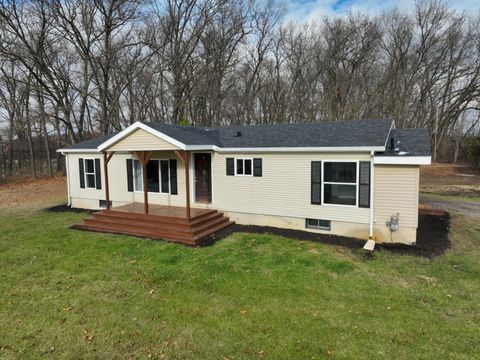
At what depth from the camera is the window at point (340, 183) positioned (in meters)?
8.74

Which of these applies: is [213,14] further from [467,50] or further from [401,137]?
[467,50]

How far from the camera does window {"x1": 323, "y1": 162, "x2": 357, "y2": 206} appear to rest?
8.74 metres

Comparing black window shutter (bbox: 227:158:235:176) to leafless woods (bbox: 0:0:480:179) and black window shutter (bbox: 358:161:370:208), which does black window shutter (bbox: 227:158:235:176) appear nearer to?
black window shutter (bbox: 358:161:370:208)

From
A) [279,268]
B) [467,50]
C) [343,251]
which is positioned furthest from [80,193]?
[467,50]

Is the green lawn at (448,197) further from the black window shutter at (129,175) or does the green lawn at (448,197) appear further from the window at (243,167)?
the black window shutter at (129,175)

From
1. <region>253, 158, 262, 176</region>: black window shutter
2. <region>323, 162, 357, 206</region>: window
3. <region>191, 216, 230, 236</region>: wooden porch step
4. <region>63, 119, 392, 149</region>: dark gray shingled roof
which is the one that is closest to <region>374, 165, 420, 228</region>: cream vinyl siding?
<region>323, 162, 357, 206</region>: window

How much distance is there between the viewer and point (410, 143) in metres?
8.84

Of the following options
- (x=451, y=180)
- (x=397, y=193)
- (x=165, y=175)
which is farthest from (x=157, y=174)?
(x=451, y=180)

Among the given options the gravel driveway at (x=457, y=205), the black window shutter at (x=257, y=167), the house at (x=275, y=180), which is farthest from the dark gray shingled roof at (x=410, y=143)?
the gravel driveway at (x=457, y=205)

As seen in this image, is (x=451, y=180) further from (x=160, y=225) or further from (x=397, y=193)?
(x=160, y=225)

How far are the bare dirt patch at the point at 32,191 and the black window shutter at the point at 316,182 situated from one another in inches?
542

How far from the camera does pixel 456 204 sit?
14273 millimetres

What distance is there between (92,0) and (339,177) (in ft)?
75.1

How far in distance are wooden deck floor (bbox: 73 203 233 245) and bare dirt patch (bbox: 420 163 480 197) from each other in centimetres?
1592
